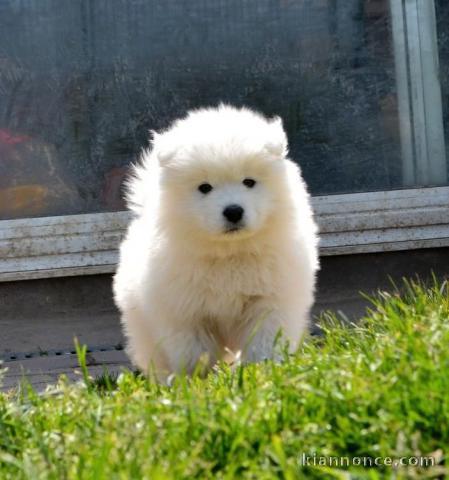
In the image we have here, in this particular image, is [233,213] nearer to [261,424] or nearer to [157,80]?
[261,424]

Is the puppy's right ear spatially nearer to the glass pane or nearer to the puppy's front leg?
the puppy's front leg

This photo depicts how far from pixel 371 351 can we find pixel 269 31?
4.36 metres

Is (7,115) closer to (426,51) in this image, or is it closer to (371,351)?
(426,51)

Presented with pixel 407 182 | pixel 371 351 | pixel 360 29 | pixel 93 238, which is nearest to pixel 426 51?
pixel 360 29

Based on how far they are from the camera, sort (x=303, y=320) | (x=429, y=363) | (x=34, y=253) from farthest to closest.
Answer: (x=34, y=253) < (x=303, y=320) < (x=429, y=363)

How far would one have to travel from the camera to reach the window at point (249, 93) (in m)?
7.25

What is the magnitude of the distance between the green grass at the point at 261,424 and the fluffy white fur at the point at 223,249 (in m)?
1.36

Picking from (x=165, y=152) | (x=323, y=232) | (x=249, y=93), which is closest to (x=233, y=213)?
(x=165, y=152)

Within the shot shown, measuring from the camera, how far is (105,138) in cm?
735

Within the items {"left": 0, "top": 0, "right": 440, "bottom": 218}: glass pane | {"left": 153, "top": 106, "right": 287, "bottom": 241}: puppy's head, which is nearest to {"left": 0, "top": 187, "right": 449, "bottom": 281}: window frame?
{"left": 0, "top": 0, "right": 440, "bottom": 218}: glass pane

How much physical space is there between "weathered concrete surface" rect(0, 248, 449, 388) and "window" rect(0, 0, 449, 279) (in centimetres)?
15

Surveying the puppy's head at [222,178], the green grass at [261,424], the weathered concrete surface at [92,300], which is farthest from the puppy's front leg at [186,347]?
the weathered concrete surface at [92,300]

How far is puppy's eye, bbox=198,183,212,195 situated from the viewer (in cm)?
474

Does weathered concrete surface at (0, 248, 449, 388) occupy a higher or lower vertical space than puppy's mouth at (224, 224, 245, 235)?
lower
